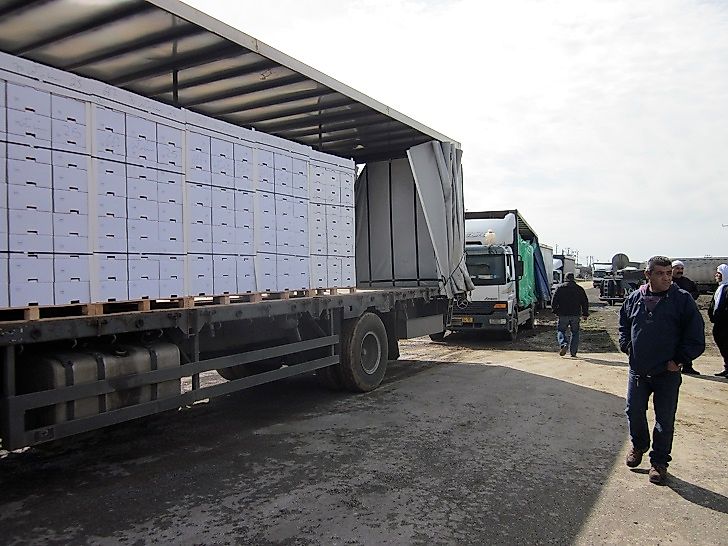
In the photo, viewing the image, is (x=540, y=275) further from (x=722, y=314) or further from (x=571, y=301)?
(x=722, y=314)

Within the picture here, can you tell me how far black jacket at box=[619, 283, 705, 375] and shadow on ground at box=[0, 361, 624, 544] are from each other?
1052mm

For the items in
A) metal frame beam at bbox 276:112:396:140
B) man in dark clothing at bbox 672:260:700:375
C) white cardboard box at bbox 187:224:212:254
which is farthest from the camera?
man in dark clothing at bbox 672:260:700:375

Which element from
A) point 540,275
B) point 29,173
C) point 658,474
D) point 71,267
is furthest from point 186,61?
point 540,275

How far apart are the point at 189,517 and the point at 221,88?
5.39 meters

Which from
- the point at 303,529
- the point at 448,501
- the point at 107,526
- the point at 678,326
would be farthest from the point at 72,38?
the point at 678,326

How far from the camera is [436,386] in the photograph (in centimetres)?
888

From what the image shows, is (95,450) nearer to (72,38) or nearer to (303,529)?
(303,529)

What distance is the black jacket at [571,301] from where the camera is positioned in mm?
11752

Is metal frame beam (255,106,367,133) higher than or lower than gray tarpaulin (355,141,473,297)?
higher

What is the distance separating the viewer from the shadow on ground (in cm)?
396

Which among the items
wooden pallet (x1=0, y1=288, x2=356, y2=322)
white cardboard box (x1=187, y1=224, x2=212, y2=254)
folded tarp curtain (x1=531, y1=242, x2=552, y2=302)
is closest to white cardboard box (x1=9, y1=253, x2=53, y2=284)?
wooden pallet (x1=0, y1=288, x2=356, y2=322)

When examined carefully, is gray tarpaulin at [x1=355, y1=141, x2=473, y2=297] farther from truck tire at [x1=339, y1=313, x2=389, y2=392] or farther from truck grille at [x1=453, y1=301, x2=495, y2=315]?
truck grille at [x1=453, y1=301, x2=495, y2=315]

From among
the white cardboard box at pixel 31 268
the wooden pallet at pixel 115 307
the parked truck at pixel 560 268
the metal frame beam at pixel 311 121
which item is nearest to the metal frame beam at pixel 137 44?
the wooden pallet at pixel 115 307

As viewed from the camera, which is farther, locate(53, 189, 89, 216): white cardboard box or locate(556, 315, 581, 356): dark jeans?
locate(556, 315, 581, 356): dark jeans
